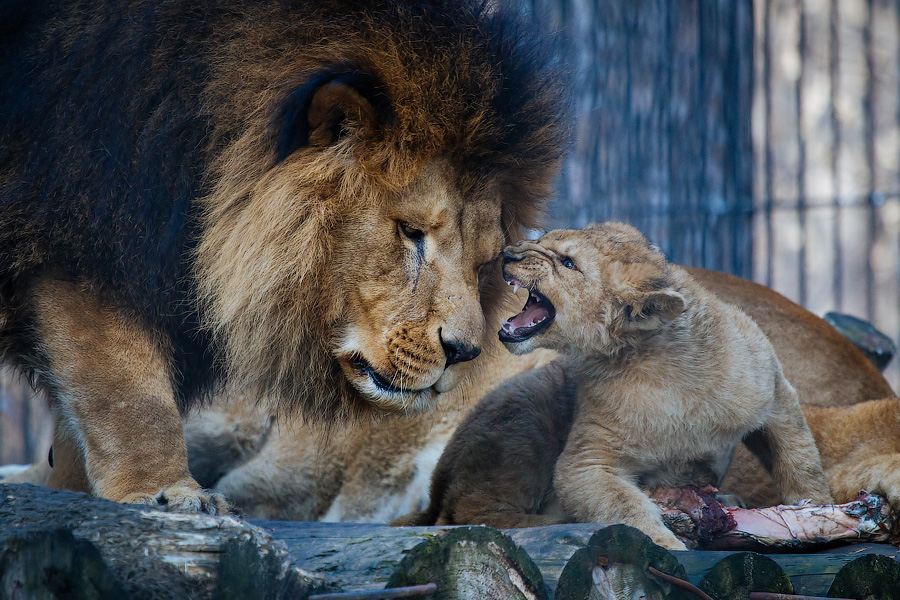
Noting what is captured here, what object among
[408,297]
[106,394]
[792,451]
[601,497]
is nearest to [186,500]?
[106,394]

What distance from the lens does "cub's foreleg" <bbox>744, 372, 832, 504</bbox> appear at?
2.54m

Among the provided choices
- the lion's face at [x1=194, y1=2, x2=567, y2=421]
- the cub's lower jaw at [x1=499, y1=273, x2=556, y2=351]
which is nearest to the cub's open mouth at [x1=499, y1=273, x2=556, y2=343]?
the cub's lower jaw at [x1=499, y1=273, x2=556, y2=351]

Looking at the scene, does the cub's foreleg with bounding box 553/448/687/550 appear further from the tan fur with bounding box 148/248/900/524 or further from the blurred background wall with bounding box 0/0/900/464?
the blurred background wall with bounding box 0/0/900/464

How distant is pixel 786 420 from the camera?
2.55 meters

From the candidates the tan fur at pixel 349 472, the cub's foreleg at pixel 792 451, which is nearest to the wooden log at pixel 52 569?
the cub's foreleg at pixel 792 451

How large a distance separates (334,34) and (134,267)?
781mm

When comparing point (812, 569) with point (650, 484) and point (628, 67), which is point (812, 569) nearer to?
point (650, 484)

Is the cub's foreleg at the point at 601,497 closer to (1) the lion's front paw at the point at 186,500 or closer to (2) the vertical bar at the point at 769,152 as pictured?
(1) the lion's front paw at the point at 186,500

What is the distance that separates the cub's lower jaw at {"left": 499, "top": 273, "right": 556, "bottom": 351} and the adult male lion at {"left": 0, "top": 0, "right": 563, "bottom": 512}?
0.44 ft

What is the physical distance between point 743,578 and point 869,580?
0.29 m

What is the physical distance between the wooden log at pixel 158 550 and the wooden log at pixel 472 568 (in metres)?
0.17

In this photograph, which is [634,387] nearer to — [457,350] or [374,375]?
[457,350]

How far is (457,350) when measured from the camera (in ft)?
7.67

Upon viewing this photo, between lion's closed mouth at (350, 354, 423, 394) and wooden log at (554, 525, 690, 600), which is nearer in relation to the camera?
wooden log at (554, 525, 690, 600)
